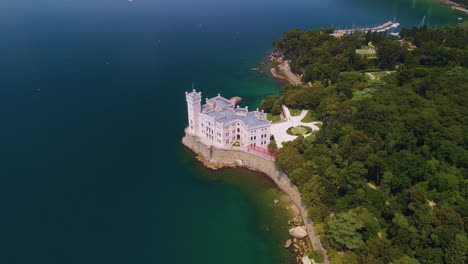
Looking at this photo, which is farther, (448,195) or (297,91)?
(297,91)

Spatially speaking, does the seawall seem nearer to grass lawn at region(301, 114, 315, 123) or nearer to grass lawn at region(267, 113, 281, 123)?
grass lawn at region(267, 113, 281, 123)

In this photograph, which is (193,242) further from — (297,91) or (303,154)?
(297,91)

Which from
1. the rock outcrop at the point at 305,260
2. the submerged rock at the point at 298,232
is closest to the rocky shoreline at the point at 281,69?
the submerged rock at the point at 298,232

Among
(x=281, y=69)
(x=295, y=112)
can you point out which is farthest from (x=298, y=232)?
(x=281, y=69)

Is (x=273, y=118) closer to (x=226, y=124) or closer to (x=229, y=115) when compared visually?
(x=229, y=115)

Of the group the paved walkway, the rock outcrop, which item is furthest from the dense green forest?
the rock outcrop

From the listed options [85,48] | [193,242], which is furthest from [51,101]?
[193,242]
